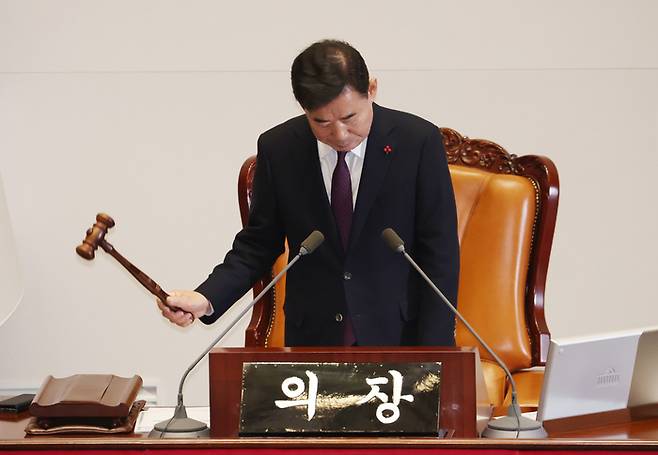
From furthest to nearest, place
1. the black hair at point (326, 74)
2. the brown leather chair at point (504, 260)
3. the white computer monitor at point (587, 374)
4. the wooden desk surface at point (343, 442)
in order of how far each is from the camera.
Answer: the brown leather chair at point (504, 260) < the black hair at point (326, 74) < the white computer monitor at point (587, 374) < the wooden desk surface at point (343, 442)

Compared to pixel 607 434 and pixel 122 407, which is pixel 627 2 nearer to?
pixel 607 434

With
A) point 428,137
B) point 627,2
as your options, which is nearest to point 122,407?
point 428,137

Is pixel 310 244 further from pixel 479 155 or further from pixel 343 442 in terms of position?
pixel 479 155

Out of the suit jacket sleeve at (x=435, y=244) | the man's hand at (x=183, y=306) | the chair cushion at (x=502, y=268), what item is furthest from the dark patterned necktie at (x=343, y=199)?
the chair cushion at (x=502, y=268)

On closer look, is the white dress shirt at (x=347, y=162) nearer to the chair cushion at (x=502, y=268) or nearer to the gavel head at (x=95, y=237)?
the chair cushion at (x=502, y=268)

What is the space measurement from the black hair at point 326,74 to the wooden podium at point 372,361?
51 centimetres

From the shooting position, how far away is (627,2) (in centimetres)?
342

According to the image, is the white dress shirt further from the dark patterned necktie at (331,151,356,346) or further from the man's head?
the man's head

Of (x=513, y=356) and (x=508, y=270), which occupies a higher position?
(x=508, y=270)

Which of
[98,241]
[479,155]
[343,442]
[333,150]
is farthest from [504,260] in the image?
[98,241]

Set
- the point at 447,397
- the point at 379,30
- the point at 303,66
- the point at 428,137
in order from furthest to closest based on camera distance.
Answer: the point at 379,30
the point at 428,137
the point at 303,66
the point at 447,397

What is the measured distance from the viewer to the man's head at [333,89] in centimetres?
202

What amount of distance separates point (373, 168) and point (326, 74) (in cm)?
33

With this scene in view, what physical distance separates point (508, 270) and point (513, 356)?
0.70ft
